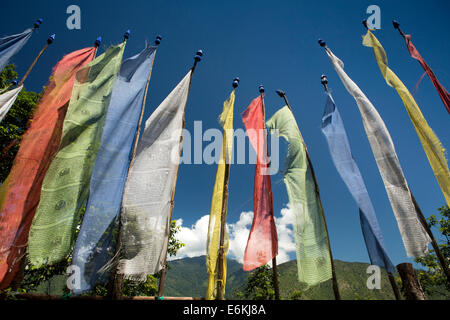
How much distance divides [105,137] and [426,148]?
658 centimetres

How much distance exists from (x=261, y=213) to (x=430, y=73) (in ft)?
18.2

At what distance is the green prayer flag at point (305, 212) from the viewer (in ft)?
13.3

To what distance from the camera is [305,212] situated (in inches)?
179

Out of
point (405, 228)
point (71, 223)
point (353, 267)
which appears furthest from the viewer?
point (353, 267)

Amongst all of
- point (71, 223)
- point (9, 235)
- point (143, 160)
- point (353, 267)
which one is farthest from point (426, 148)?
point (353, 267)

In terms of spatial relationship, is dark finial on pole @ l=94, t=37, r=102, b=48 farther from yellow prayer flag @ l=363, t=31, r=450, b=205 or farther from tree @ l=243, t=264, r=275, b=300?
tree @ l=243, t=264, r=275, b=300

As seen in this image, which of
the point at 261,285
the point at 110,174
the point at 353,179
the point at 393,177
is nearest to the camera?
the point at 110,174

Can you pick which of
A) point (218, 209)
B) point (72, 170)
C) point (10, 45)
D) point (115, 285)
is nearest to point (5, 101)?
point (10, 45)

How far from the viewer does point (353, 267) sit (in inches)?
4508

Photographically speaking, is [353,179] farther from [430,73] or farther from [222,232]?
[430,73]

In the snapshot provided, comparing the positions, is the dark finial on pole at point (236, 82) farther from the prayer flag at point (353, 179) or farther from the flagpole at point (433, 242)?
the flagpole at point (433, 242)

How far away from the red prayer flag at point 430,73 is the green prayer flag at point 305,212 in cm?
348

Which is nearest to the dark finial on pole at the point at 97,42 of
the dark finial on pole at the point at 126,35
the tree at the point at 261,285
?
the dark finial on pole at the point at 126,35
